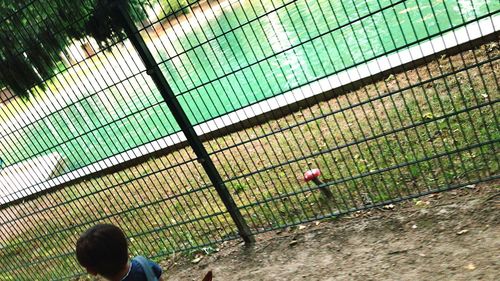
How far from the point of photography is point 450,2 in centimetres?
989

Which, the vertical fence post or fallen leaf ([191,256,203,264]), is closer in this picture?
the vertical fence post

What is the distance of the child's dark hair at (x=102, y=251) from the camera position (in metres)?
2.56

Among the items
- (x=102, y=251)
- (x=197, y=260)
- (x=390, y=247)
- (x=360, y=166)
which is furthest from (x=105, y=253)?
(x=360, y=166)

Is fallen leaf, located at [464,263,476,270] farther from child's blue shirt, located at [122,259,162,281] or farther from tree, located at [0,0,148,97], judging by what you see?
tree, located at [0,0,148,97]

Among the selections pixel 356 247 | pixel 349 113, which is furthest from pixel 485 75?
pixel 356 247

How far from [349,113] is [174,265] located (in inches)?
111

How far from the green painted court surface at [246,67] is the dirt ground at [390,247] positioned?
1.29 meters

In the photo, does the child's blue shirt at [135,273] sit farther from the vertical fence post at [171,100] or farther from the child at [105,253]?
→ the vertical fence post at [171,100]

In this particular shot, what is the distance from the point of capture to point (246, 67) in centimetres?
373

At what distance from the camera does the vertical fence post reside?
3713 mm

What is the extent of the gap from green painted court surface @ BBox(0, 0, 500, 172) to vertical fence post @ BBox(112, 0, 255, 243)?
12cm

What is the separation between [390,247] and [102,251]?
2148 mm

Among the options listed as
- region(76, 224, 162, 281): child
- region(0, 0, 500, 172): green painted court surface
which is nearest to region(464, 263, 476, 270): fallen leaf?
region(0, 0, 500, 172): green painted court surface

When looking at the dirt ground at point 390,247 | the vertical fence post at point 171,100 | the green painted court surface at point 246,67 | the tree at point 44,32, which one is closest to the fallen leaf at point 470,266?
the dirt ground at point 390,247
